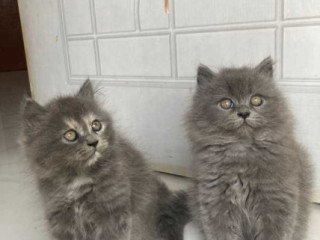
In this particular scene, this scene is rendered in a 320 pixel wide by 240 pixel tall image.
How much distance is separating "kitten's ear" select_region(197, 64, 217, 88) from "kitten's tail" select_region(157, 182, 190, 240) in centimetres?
46

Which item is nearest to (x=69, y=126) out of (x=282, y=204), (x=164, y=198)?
(x=164, y=198)

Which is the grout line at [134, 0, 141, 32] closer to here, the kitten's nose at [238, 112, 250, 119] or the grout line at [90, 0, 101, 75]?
the grout line at [90, 0, 101, 75]

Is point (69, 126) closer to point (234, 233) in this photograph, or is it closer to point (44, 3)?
point (234, 233)

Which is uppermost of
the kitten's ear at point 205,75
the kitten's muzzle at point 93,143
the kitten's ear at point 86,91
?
the kitten's ear at point 205,75

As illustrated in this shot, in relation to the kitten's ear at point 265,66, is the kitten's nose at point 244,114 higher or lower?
lower

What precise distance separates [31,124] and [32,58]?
4.34ft

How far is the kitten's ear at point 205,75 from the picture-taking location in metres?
1.22

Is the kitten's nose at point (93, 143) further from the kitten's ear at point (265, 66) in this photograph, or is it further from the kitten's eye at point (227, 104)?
the kitten's ear at point (265, 66)

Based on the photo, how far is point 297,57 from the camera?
56.1 inches

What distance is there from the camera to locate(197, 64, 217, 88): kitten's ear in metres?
1.22

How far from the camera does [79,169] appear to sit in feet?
3.63

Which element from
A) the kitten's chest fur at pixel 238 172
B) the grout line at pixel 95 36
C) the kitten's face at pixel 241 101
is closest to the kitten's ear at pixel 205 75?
the kitten's face at pixel 241 101

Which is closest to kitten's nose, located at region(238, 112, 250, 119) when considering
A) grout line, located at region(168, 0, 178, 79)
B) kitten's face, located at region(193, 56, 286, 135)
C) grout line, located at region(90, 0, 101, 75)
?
kitten's face, located at region(193, 56, 286, 135)

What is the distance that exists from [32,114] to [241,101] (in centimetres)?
65
